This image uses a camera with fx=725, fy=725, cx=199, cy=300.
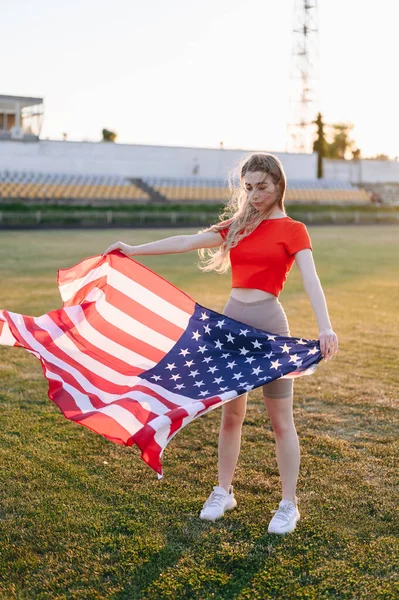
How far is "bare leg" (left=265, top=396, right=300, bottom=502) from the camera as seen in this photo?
3.77 meters

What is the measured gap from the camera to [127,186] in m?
45.1

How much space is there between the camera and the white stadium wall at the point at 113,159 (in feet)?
150

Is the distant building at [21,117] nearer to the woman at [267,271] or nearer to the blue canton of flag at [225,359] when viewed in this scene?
the blue canton of flag at [225,359]

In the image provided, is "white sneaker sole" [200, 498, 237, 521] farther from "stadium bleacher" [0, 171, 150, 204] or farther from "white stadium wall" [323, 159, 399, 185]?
"white stadium wall" [323, 159, 399, 185]

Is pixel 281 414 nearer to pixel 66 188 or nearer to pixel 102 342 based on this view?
pixel 102 342

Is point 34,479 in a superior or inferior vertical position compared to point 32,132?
inferior

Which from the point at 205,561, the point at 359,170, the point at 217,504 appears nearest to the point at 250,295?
the point at 217,504

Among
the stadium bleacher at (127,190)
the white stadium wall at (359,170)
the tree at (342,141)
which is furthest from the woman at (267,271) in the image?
the tree at (342,141)

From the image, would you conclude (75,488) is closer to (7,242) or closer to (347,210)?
(7,242)

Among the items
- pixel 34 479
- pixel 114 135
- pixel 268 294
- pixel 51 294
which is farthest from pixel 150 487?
pixel 114 135

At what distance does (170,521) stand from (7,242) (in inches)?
829

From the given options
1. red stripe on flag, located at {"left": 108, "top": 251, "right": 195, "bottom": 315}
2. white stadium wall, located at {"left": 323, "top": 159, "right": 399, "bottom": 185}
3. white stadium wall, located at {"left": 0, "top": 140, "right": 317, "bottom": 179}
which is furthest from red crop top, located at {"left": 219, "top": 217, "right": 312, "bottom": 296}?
white stadium wall, located at {"left": 323, "top": 159, "right": 399, "bottom": 185}

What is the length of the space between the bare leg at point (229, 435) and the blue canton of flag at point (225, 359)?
0.21 metres

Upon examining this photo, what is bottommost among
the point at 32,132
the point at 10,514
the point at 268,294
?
the point at 10,514
